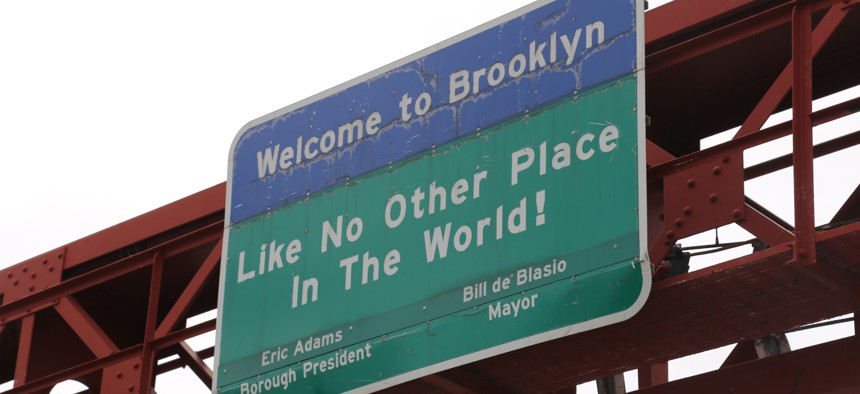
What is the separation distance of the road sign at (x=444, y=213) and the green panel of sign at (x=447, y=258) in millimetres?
12

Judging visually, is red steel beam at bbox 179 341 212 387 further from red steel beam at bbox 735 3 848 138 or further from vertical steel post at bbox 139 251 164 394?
red steel beam at bbox 735 3 848 138

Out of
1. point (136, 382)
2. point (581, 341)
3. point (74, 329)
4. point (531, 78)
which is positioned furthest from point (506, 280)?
point (74, 329)

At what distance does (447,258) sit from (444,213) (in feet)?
1.11

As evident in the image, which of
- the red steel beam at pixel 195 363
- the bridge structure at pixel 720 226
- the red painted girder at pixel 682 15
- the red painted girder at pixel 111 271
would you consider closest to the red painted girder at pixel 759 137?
the bridge structure at pixel 720 226

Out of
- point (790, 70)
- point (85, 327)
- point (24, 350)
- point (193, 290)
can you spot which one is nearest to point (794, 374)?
point (790, 70)

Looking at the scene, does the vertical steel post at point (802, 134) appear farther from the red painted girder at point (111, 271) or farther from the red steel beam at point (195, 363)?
the red steel beam at point (195, 363)

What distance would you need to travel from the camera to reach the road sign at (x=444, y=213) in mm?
10914

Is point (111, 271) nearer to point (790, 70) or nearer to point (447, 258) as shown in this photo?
point (447, 258)

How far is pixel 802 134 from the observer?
10461 millimetres

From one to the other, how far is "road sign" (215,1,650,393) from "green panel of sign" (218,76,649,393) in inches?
0.5

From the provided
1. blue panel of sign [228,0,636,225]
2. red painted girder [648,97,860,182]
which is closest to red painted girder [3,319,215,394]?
blue panel of sign [228,0,636,225]

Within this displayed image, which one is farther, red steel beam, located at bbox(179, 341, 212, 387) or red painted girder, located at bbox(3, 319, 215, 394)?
red steel beam, located at bbox(179, 341, 212, 387)

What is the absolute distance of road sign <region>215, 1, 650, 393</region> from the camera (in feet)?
35.8

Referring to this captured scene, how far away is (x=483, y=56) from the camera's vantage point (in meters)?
12.1
